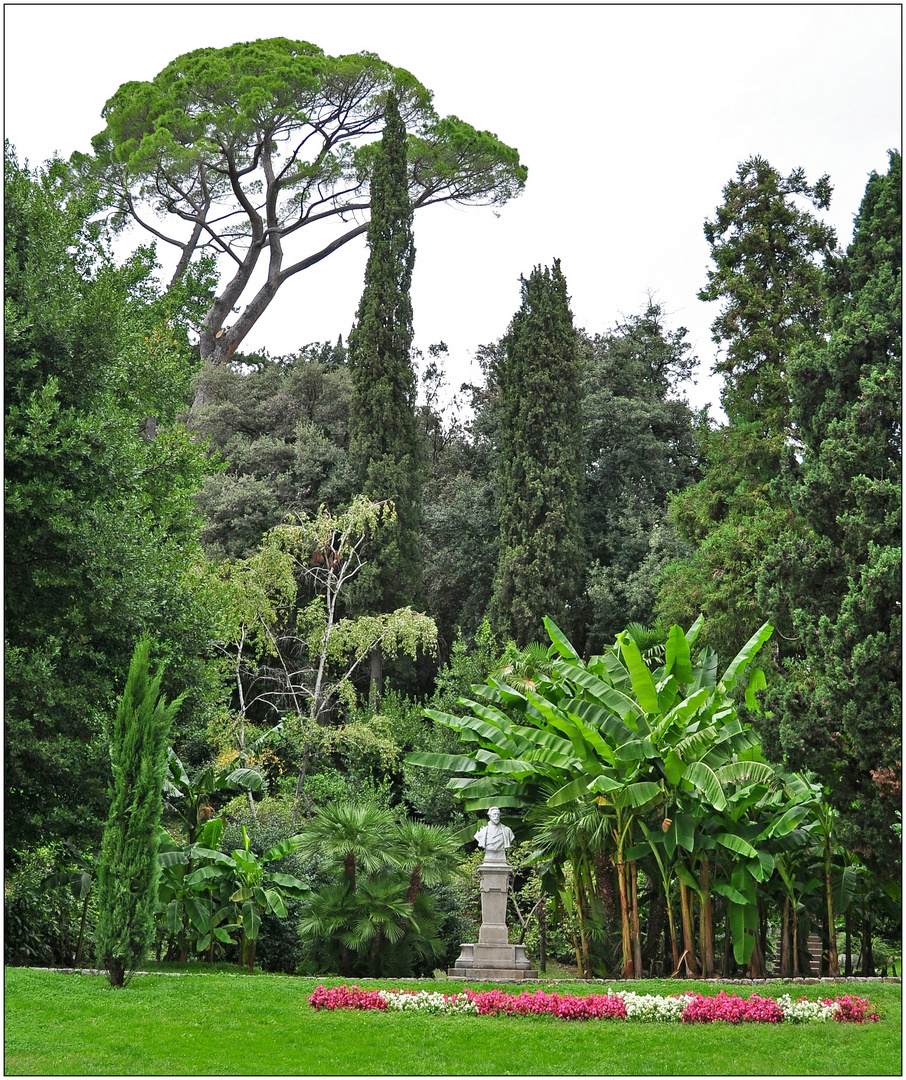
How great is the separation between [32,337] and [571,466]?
1453cm

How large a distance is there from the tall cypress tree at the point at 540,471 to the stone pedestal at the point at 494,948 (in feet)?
32.0

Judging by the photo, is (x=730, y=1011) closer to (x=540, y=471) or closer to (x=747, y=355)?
(x=747, y=355)

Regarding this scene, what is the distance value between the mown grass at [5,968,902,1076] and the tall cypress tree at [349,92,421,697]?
41.6 ft

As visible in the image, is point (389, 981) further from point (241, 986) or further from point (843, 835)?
point (843, 835)

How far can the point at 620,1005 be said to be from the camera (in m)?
9.53

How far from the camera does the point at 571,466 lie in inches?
917

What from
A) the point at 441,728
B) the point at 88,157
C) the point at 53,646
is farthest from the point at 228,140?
the point at 53,646

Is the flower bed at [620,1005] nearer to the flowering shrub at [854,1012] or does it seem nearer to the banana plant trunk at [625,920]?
the flowering shrub at [854,1012]

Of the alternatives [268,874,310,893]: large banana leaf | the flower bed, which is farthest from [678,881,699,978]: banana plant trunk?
[268,874,310,893]: large banana leaf

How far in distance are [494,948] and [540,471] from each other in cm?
1273

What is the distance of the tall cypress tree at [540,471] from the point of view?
22234mm

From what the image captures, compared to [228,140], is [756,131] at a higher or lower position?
lower

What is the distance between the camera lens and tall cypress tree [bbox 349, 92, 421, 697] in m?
22.5

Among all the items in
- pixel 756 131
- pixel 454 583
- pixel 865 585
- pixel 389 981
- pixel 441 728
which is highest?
pixel 756 131
